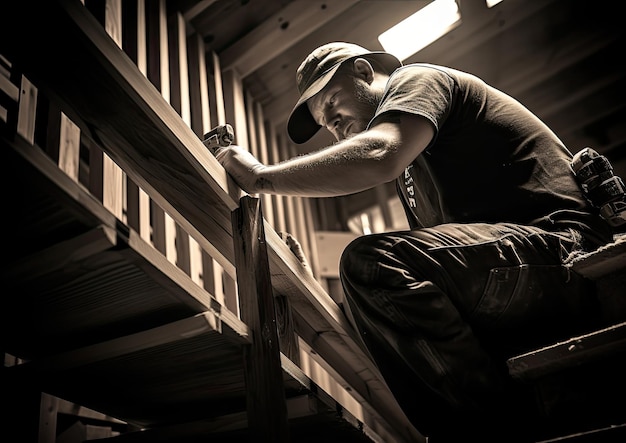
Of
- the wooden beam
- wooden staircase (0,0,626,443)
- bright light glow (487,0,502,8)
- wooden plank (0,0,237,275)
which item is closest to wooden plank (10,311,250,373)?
wooden staircase (0,0,626,443)

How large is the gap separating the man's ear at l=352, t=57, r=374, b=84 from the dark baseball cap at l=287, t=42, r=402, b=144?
26 mm

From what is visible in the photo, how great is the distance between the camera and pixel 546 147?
1.97m

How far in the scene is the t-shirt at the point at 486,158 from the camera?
1826 millimetres

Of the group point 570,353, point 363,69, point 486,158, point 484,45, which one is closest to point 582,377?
point 570,353

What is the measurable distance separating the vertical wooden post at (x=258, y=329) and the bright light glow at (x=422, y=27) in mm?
2506

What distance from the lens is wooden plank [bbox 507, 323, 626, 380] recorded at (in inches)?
54.9

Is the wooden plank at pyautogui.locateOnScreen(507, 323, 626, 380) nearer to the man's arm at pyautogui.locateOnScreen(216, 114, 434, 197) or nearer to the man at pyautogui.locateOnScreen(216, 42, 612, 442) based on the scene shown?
the man at pyautogui.locateOnScreen(216, 42, 612, 442)

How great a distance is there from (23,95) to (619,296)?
7.05 feet

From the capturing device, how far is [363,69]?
7.63ft

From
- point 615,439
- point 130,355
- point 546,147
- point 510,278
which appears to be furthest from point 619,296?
point 130,355

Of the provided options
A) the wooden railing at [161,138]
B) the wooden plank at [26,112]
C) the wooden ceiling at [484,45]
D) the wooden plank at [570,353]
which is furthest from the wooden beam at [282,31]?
the wooden plank at [570,353]

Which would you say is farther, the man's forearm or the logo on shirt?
the logo on shirt

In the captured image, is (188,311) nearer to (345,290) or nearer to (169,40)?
(345,290)

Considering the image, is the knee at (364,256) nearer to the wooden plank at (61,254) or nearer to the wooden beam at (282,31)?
the wooden plank at (61,254)
